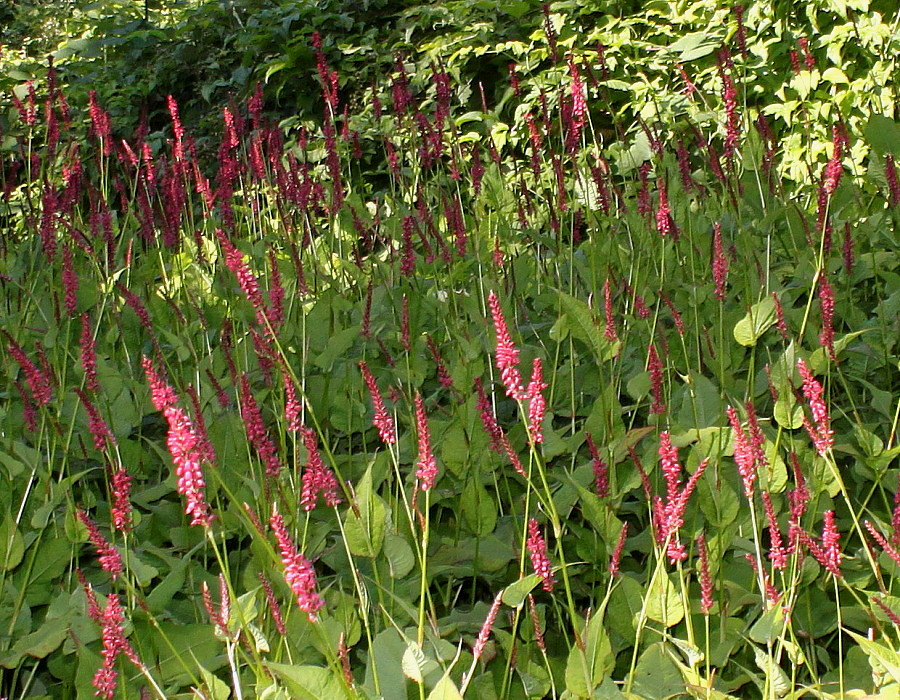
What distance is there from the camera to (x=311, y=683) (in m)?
1.11

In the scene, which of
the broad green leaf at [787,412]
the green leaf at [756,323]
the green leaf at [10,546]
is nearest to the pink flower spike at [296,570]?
the green leaf at [10,546]

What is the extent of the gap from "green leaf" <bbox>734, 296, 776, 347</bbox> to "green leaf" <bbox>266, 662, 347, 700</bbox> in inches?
37.1

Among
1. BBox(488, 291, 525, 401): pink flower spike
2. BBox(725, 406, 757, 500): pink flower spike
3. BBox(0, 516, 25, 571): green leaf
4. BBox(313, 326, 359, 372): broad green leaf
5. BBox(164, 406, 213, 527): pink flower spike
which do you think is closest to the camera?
BBox(164, 406, 213, 527): pink flower spike

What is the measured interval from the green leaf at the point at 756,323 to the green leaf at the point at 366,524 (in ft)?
2.40

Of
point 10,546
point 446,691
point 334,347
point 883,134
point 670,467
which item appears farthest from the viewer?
point 883,134

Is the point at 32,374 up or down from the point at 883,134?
up

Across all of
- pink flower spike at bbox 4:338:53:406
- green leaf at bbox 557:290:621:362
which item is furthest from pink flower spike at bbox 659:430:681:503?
pink flower spike at bbox 4:338:53:406

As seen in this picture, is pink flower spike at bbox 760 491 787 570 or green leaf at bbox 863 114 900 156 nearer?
pink flower spike at bbox 760 491 787 570

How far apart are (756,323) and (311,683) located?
1.02 meters

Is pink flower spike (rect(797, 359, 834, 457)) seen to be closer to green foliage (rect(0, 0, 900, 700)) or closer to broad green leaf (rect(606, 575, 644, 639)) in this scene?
green foliage (rect(0, 0, 900, 700))

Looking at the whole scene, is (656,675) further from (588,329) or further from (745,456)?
(588,329)

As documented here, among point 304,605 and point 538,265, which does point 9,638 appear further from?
point 538,265

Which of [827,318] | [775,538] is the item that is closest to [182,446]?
[775,538]

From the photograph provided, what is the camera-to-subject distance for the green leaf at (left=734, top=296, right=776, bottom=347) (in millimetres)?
1703
